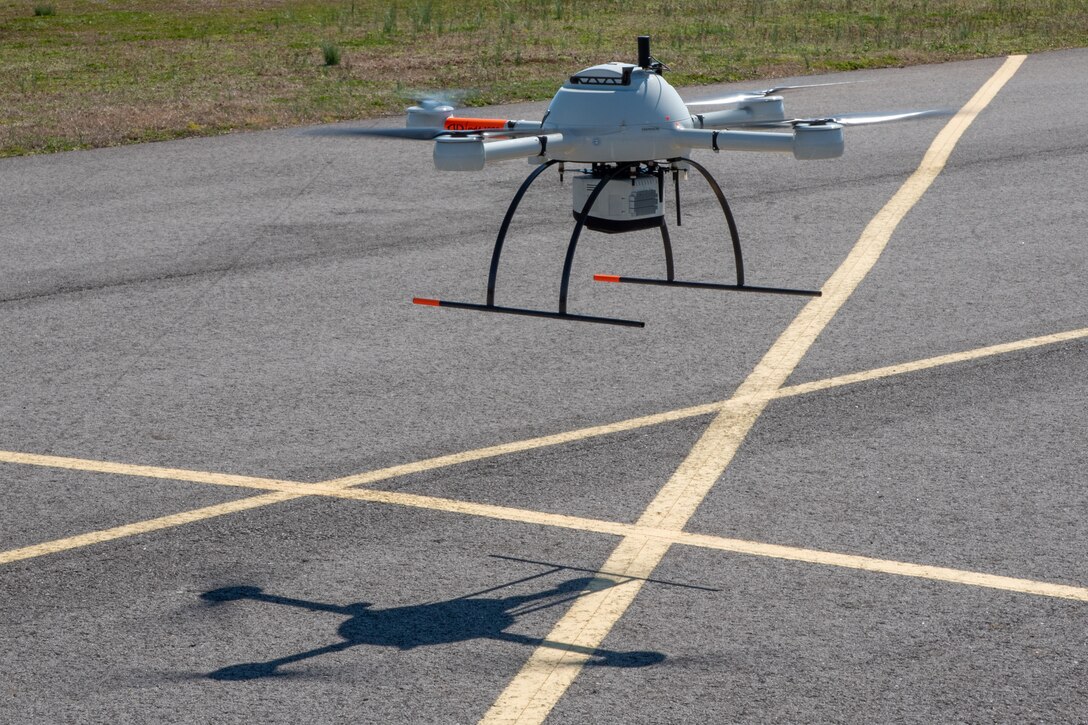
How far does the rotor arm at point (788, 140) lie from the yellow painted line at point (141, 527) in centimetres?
295

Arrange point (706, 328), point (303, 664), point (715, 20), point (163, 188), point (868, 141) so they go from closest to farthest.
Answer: point (303, 664)
point (706, 328)
point (163, 188)
point (868, 141)
point (715, 20)

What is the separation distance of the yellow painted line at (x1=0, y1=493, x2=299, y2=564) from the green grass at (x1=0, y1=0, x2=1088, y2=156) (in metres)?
8.74

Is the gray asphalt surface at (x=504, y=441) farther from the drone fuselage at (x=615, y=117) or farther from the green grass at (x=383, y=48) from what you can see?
the green grass at (x=383, y=48)

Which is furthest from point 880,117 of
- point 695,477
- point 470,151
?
point 695,477

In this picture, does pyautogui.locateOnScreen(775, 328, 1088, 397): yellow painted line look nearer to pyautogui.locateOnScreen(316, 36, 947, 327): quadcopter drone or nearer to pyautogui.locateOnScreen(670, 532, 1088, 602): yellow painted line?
pyautogui.locateOnScreen(670, 532, 1088, 602): yellow painted line

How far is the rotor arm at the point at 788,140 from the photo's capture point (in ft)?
18.3

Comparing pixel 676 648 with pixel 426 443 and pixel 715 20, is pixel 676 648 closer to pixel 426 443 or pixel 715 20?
pixel 426 443

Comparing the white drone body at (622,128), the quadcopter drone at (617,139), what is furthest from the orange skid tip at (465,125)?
the white drone body at (622,128)

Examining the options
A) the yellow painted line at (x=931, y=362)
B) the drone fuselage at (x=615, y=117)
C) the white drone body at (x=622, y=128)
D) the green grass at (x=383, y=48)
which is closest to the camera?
the white drone body at (x=622, y=128)

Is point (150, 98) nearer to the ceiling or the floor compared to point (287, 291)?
nearer to the ceiling

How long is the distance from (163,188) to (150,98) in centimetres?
509

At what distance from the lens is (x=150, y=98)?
1870 cm

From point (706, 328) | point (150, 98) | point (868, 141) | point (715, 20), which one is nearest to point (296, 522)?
point (706, 328)

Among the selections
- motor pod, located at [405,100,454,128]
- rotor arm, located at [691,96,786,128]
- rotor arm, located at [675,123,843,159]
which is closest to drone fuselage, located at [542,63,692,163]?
rotor arm, located at [675,123,843,159]
